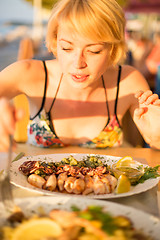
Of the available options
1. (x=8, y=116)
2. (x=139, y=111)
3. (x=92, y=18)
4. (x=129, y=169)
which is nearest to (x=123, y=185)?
(x=129, y=169)

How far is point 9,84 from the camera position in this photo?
1955mm

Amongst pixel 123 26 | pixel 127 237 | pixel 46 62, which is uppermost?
pixel 123 26

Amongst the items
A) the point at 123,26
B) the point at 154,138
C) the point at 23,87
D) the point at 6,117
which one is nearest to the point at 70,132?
the point at 23,87

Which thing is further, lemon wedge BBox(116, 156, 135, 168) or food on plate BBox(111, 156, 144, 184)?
lemon wedge BBox(116, 156, 135, 168)

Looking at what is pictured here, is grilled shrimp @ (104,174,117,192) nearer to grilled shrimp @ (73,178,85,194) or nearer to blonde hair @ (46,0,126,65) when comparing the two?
grilled shrimp @ (73,178,85,194)

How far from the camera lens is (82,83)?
1.72 m

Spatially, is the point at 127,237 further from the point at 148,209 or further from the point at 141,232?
the point at 148,209

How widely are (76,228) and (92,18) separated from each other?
1190 millimetres

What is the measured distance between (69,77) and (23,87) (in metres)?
0.47

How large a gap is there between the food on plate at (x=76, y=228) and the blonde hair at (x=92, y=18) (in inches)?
41.9

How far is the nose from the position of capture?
63.0 inches

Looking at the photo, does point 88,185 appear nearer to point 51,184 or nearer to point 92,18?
point 51,184

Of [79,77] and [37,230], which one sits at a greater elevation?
[79,77]

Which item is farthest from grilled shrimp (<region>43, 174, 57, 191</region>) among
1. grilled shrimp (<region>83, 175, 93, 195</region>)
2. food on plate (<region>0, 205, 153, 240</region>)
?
food on plate (<region>0, 205, 153, 240</region>)
